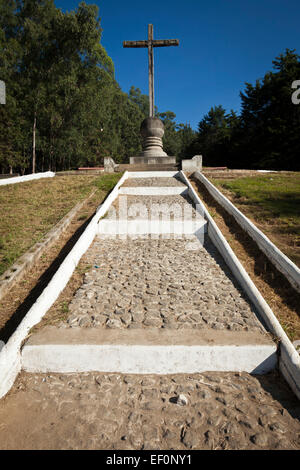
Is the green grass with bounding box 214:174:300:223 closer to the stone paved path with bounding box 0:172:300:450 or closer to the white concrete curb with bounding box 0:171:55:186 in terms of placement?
the stone paved path with bounding box 0:172:300:450

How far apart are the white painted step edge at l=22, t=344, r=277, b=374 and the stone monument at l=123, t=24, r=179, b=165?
38.6 feet

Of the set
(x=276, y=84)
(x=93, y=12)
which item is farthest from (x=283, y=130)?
(x=93, y=12)

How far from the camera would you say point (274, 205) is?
6.61m

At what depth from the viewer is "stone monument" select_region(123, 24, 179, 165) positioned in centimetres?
1341

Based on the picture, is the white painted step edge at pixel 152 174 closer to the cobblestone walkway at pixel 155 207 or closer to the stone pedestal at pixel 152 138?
the cobblestone walkway at pixel 155 207

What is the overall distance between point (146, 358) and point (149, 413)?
455 millimetres

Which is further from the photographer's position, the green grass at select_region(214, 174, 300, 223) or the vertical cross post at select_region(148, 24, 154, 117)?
the vertical cross post at select_region(148, 24, 154, 117)

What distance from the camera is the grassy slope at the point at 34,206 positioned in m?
4.43

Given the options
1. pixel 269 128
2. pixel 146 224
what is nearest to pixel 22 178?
pixel 146 224

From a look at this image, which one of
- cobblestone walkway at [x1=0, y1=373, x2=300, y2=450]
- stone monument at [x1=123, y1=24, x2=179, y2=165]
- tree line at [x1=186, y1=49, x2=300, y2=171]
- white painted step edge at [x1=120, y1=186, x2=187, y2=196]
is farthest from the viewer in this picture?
tree line at [x1=186, y1=49, x2=300, y2=171]

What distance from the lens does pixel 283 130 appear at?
86.7 feet

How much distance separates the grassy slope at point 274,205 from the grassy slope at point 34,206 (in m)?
4.15

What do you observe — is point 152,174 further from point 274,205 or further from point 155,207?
point 274,205

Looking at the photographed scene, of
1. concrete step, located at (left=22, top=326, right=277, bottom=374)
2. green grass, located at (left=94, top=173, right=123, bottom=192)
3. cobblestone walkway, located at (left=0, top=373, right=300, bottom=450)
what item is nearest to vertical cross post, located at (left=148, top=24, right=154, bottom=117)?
green grass, located at (left=94, top=173, right=123, bottom=192)
